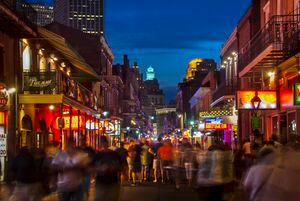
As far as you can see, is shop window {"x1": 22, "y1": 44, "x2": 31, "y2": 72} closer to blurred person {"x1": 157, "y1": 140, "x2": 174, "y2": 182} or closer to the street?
blurred person {"x1": 157, "y1": 140, "x2": 174, "y2": 182}

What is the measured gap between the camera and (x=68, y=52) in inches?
1344

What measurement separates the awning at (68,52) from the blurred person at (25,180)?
54.5ft

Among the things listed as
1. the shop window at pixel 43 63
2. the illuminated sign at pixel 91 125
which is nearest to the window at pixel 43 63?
the shop window at pixel 43 63

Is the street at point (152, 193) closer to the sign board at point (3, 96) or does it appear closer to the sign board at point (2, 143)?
the sign board at point (3, 96)

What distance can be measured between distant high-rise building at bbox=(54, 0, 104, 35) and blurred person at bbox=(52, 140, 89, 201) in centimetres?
16371

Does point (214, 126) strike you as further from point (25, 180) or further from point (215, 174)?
point (215, 174)

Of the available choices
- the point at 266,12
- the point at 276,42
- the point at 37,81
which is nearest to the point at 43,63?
the point at 37,81

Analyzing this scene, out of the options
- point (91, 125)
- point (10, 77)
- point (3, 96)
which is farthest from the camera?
point (91, 125)

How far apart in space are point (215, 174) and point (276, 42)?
11901mm

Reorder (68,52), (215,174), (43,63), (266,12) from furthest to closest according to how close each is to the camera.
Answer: (68,52) → (43,63) → (266,12) → (215,174)

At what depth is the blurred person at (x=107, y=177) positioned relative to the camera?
42.5 ft

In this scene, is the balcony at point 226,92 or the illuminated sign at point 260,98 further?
the balcony at point 226,92

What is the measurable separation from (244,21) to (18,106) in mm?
17564

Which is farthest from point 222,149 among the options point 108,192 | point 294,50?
point 294,50
